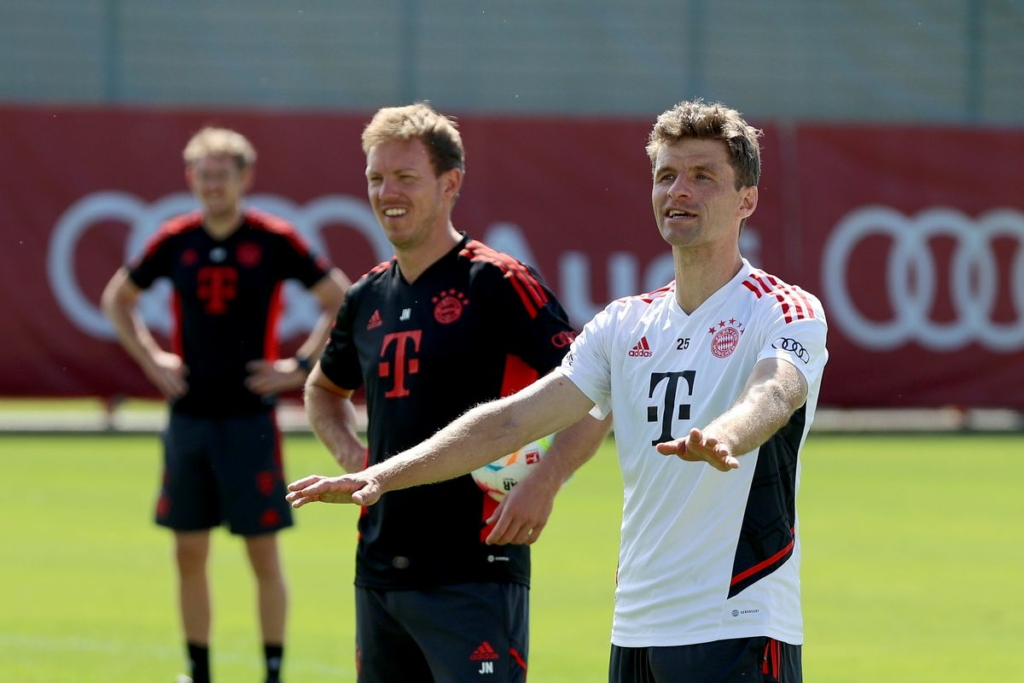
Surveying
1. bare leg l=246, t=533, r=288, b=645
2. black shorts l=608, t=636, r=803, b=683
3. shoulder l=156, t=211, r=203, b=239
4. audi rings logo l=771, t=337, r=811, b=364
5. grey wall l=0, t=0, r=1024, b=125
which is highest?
grey wall l=0, t=0, r=1024, b=125

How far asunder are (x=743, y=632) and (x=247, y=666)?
4697 mm

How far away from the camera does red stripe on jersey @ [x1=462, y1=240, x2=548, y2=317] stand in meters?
5.36

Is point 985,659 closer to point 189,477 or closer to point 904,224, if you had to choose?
point 189,477

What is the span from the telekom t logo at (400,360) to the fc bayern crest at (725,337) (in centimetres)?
133

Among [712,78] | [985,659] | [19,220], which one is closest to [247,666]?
[985,659]

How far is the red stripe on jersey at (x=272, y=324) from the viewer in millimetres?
8320

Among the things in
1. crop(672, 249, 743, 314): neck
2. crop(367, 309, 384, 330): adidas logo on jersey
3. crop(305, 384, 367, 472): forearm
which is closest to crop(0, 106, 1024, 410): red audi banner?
crop(305, 384, 367, 472): forearm

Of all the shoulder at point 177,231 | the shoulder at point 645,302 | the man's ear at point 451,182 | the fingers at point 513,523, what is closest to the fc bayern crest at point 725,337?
the shoulder at point 645,302

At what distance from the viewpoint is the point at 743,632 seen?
166 inches

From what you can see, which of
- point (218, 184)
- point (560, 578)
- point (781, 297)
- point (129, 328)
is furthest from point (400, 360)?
point (560, 578)

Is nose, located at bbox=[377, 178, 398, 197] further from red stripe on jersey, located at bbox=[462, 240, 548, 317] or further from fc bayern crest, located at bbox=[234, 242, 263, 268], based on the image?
fc bayern crest, located at bbox=[234, 242, 263, 268]

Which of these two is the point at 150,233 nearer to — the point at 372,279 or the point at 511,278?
the point at 372,279

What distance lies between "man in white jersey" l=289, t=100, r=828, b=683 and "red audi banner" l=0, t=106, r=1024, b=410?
1519 cm

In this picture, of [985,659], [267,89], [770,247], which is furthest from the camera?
[267,89]
